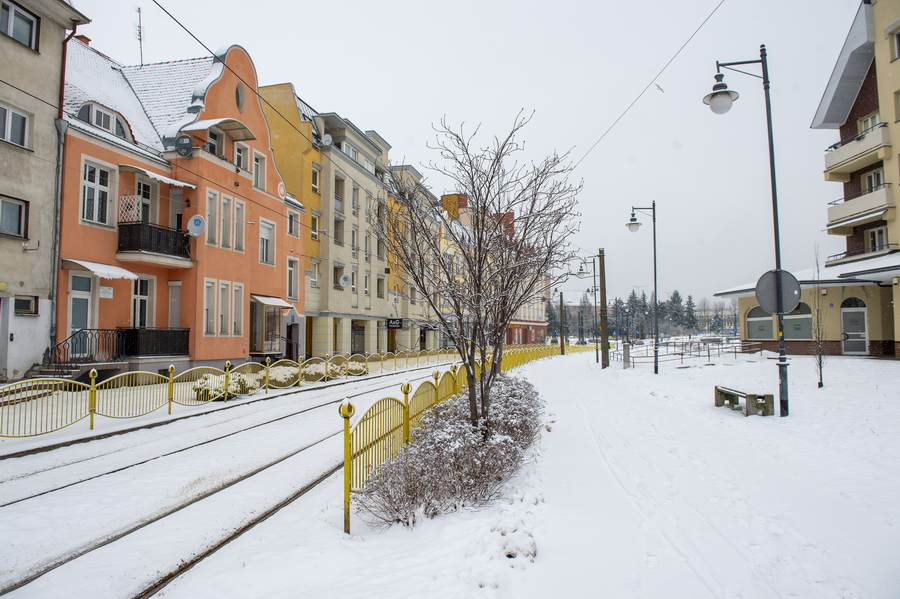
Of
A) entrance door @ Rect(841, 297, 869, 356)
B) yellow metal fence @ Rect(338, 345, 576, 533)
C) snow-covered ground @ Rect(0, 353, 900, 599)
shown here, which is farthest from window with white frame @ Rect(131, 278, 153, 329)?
entrance door @ Rect(841, 297, 869, 356)

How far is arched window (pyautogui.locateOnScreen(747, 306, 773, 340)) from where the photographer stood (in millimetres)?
28875

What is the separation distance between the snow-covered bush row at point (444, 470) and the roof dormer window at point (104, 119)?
16.5m

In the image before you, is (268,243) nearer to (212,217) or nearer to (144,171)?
(212,217)

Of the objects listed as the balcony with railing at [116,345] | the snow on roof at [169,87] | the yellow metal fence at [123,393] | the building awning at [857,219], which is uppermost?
the snow on roof at [169,87]

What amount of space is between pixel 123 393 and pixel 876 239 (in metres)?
31.7

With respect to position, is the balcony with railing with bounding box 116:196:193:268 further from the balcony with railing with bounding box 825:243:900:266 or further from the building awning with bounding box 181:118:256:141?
the balcony with railing with bounding box 825:243:900:266

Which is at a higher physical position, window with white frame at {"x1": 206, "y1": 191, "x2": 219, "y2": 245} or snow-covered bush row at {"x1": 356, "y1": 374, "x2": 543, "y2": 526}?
Answer: window with white frame at {"x1": 206, "y1": 191, "x2": 219, "y2": 245}

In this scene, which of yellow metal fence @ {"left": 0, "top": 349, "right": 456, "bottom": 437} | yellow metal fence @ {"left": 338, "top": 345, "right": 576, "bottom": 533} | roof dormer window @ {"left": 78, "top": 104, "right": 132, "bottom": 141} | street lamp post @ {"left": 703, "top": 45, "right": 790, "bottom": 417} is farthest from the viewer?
roof dormer window @ {"left": 78, "top": 104, "right": 132, "bottom": 141}

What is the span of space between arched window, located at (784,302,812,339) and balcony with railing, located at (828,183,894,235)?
4366 millimetres

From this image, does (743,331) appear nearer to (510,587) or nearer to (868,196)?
(868,196)

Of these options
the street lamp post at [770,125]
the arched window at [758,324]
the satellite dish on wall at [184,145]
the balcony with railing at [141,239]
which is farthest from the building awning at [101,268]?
the arched window at [758,324]

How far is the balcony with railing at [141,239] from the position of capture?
54.1 ft

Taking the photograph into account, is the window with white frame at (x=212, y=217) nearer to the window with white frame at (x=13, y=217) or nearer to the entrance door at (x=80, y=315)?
the entrance door at (x=80, y=315)

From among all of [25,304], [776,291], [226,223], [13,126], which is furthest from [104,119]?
[776,291]
